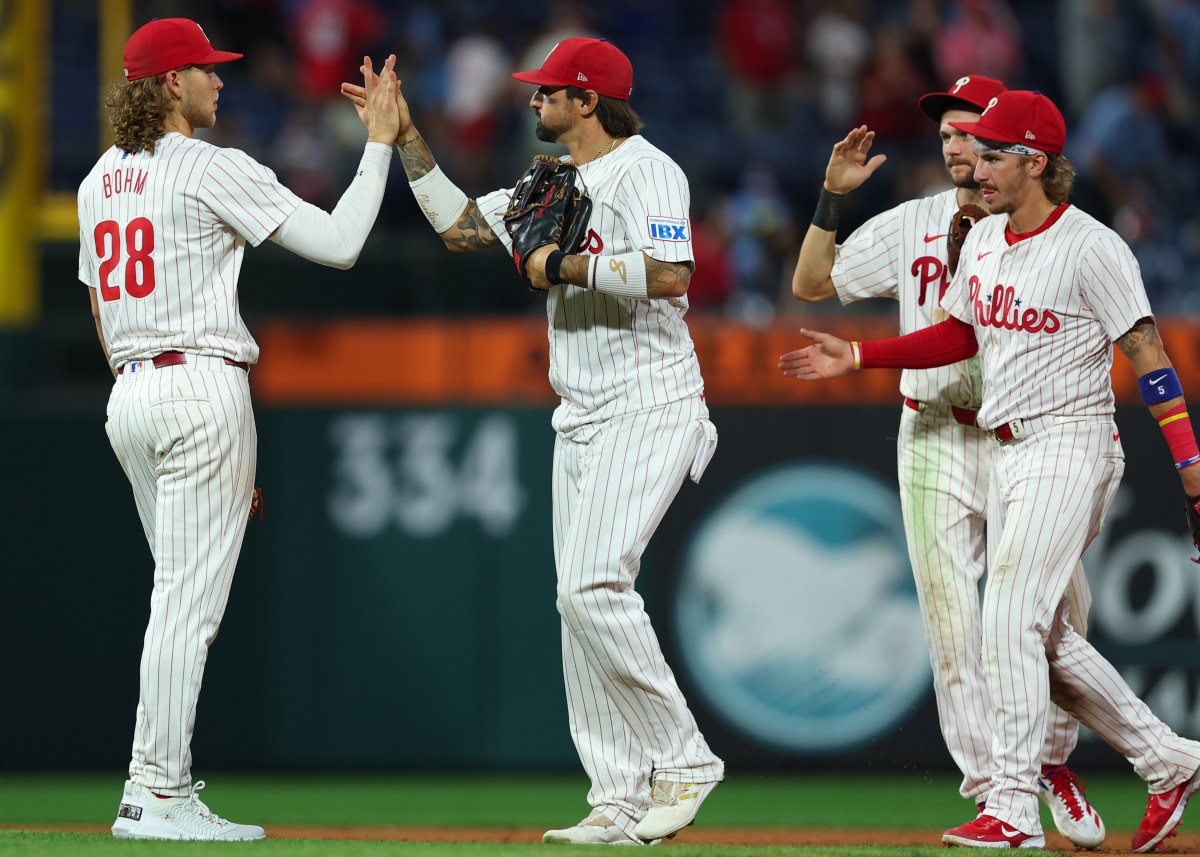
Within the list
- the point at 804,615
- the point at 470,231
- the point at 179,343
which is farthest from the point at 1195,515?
the point at 179,343

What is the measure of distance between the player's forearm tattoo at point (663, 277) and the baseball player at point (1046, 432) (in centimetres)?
58

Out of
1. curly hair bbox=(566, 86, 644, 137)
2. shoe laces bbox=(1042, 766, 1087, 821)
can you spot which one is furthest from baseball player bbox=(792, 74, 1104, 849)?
curly hair bbox=(566, 86, 644, 137)

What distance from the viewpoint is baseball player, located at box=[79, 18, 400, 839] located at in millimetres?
4938

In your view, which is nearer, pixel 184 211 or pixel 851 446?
pixel 184 211

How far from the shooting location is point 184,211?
5.00 meters

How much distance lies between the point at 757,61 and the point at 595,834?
8924 millimetres

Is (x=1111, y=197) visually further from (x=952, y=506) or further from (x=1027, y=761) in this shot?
(x=1027, y=761)

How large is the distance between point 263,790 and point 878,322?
160 inches

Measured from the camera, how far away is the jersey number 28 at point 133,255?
4996 millimetres

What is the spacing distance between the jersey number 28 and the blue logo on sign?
343 cm

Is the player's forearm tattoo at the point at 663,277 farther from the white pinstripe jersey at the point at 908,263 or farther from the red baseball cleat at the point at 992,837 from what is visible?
the red baseball cleat at the point at 992,837

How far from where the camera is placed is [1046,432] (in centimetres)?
515

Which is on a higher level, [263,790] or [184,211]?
[184,211]

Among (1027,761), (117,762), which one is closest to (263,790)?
(117,762)
